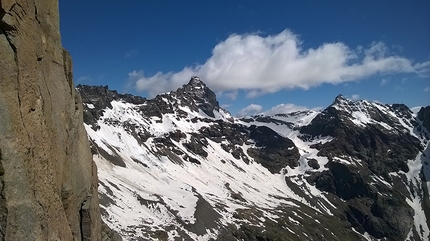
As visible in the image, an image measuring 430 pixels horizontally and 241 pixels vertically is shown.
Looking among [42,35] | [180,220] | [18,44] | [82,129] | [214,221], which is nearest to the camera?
[18,44]

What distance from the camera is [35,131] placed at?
15.0m

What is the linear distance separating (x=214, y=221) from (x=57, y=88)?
147451mm

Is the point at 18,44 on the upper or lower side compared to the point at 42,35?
lower

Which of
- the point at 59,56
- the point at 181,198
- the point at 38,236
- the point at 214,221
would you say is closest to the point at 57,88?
the point at 59,56

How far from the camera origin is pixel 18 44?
1451 centimetres

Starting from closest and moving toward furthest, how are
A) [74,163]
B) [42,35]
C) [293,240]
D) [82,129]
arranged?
[42,35], [74,163], [82,129], [293,240]

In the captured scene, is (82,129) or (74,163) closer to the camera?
(74,163)

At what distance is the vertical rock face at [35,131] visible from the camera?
1310cm

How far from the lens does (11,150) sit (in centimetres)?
1316

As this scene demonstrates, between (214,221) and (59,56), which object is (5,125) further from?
(214,221)

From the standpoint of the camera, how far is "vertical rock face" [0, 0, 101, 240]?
1310 cm

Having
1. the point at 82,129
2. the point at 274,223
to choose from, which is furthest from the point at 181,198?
the point at 82,129

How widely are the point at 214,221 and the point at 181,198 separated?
1120 inches

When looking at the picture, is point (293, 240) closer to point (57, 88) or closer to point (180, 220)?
point (180, 220)
